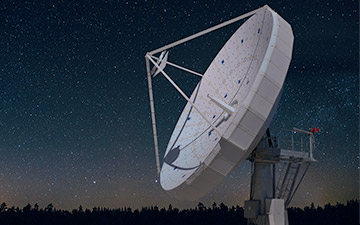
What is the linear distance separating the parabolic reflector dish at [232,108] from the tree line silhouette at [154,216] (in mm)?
56810

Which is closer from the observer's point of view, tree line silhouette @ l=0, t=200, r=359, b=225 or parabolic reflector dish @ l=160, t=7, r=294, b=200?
parabolic reflector dish @ l=160, t=7, r=294, b=200

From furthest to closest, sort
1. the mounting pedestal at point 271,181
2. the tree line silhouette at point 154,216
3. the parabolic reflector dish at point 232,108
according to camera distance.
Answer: the tree line silhouette at point 154,216
the mounting pedestal at point 271,181
the parabolic reflector dish at point 232,108

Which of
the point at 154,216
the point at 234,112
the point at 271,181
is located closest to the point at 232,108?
the point at 234,112

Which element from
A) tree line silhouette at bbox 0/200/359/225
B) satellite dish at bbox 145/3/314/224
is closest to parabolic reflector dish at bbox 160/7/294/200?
satellite dish at bbox 145/3/314/224

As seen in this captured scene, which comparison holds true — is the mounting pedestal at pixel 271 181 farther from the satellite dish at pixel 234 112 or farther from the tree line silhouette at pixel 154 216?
the tree line silhouette at pixel 154 216

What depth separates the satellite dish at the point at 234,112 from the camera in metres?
9.44

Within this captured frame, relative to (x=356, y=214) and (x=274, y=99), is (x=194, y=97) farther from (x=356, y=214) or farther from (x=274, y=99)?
(x=356, y=214)

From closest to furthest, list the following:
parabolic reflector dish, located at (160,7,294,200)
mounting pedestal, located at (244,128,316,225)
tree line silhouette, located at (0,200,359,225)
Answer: parabolic reflector dish, located at (160,7,294,200)
mounting pedestal, located at (244,128,316,225)
tree line silhouette, located at (0,200,359,225)

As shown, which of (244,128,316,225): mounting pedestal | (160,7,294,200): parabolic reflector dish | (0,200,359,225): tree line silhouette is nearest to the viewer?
(160,7,294,200): parabolic reflector dish

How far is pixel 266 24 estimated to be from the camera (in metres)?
10.9

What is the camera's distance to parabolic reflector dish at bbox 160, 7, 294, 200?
9.42 m

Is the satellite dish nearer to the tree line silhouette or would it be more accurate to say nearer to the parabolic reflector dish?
the parabolic reflector dish

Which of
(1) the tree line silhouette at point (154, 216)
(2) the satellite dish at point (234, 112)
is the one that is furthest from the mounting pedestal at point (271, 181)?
(1) the tree line silhouette at point (154, 216)

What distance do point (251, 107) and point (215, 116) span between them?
448 centimetres
